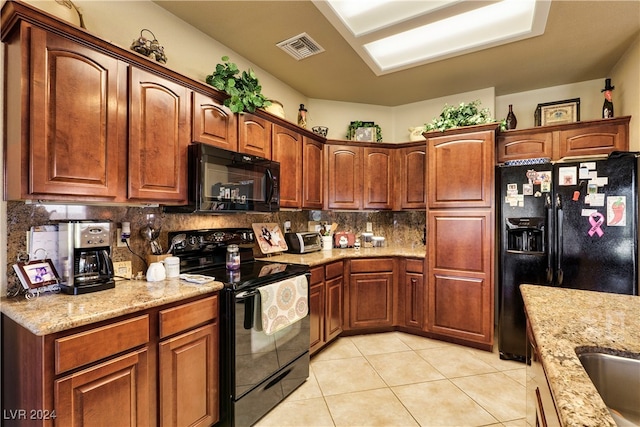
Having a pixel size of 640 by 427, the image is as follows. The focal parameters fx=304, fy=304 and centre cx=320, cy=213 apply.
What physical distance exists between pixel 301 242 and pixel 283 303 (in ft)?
3.61

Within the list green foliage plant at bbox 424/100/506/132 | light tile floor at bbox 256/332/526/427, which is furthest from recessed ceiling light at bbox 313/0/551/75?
light tile floor at bbox 256/332/526/427

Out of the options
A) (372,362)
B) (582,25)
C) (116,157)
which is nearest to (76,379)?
(116,157)

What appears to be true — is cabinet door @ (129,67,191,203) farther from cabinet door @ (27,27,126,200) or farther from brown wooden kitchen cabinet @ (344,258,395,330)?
brown wooden kitchen cabinet @ (344,258,395,330)

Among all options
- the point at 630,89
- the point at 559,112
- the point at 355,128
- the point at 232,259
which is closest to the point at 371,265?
the point at 232,259

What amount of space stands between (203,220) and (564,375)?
2319mm

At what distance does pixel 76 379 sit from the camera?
3.95 feet

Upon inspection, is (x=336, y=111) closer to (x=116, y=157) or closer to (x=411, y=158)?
(x=411, y=158)

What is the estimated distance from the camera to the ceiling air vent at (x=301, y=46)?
251 cm

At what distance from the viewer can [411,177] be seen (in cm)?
361

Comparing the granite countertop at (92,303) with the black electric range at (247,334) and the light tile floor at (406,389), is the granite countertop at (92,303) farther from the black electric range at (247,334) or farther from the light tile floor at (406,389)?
the light tile floor at (406,389)

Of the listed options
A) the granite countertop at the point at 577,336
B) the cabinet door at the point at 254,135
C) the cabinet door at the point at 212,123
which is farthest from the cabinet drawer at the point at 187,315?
the granite countertop at the point at 577,336

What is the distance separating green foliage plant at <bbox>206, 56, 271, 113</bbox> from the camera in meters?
2.22

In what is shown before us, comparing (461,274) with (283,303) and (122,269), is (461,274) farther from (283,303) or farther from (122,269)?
(122,269)

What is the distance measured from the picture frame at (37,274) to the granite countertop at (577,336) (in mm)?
2051
